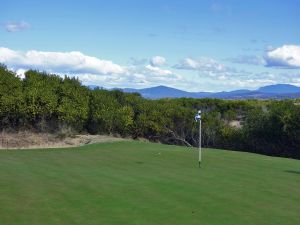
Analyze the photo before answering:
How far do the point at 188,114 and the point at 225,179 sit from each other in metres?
30.3

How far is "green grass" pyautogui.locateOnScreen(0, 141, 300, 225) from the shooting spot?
12141 millimetres

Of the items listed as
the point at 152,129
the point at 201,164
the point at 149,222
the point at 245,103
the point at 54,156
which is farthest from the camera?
the point at 245,103

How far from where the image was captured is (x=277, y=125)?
42125 millimetres

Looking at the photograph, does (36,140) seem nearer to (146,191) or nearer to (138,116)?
(138,116)

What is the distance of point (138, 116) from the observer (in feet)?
153

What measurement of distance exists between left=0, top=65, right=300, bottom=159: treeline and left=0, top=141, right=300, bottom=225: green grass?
1843 centimetres

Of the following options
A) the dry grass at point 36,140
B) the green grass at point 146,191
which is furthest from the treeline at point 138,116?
the green grass at point 146,191

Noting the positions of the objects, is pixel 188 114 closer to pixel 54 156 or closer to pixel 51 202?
pixel 54 156

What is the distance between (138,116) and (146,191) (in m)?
31.8

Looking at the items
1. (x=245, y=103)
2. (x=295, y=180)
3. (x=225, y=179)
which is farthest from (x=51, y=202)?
(x=245, y=103)

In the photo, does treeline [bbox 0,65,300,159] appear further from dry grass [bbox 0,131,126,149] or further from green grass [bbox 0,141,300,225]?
green grass [bbox 0,141,300,225]

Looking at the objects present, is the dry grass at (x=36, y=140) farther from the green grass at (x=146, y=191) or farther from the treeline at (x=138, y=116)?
the green grass at (x=146, y=191)

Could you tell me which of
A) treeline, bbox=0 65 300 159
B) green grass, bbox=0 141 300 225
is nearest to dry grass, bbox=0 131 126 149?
treeline, bbox=0 65 300 159

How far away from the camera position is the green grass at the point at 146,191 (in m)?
12.1
